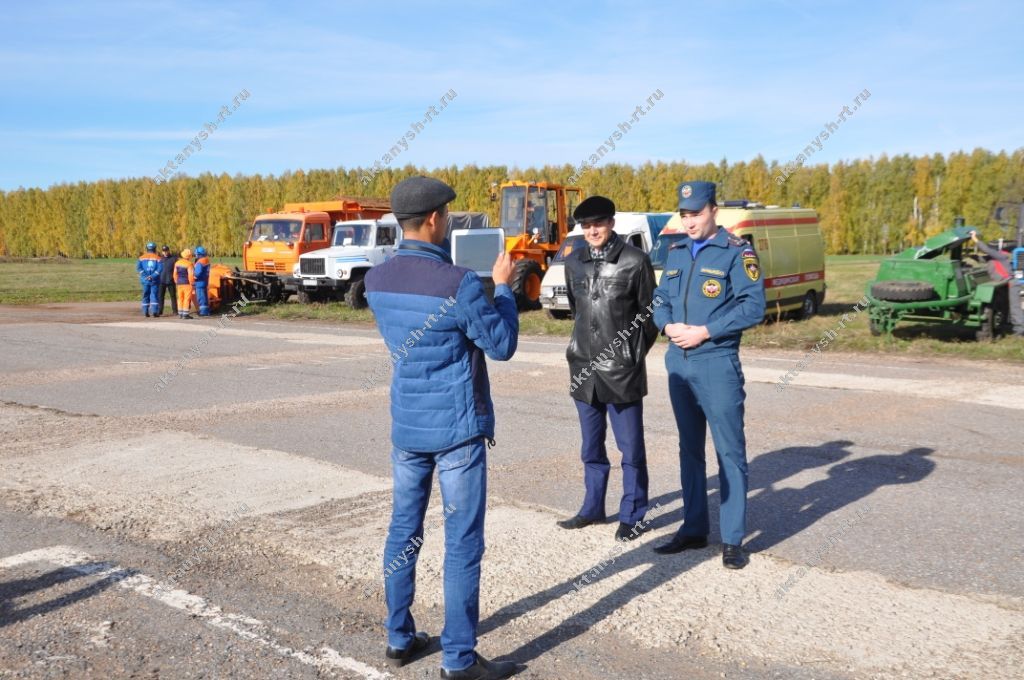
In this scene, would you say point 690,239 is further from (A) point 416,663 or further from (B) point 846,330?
(B) point 846,330

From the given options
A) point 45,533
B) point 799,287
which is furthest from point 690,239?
point 799,287

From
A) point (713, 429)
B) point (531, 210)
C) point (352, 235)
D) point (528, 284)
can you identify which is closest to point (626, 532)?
point (713, 429)

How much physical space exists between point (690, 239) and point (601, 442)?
4.21 ft

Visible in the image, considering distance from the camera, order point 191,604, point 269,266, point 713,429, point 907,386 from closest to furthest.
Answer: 1. point 191,604
2. point 713,429
3. point 907,386
4. point 269,266

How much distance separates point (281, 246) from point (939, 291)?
1792cm

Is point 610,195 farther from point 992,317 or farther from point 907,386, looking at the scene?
point 907,386

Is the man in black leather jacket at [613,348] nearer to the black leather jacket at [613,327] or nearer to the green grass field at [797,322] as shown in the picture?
the black leather jacket at [613,327]

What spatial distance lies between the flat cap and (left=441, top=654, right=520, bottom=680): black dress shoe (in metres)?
2.47

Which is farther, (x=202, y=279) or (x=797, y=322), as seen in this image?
(x=202, y=279)

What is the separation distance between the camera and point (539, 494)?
617 centimetres

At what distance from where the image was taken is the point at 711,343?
477cm

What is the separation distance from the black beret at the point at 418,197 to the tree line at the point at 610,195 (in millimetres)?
34425

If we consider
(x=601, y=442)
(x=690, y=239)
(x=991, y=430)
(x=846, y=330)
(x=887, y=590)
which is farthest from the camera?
(x=846, y=330)

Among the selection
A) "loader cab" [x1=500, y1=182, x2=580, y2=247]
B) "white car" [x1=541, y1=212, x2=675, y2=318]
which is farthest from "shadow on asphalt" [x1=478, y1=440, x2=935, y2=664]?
"loader cab" [x1=500, y1=182, x2=580, y2=247]
